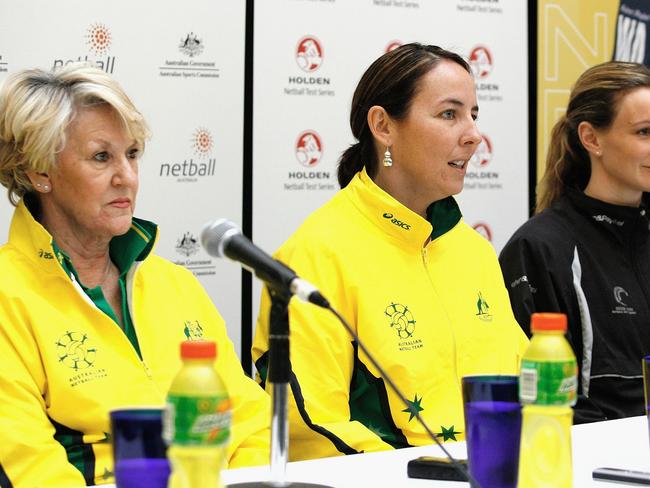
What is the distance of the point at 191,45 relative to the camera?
3424mm

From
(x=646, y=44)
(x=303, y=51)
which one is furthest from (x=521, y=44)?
(x=303, y=51)

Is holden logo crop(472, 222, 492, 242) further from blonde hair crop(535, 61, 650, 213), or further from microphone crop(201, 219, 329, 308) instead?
microphone crop(201, 219, 329, 308)

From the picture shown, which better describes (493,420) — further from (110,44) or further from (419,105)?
(110,44)

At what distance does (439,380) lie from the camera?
252 cm

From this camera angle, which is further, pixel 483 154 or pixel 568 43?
pixel 568 43

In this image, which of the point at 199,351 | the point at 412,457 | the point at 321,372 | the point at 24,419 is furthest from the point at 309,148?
the point at 199,351

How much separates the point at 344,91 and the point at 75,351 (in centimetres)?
193

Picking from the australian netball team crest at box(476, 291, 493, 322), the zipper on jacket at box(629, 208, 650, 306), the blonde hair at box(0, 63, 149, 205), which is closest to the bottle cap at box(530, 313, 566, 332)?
the blonde hair at box(0, 63, 149, 205)

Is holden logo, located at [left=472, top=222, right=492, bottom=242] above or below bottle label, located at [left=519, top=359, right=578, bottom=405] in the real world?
above

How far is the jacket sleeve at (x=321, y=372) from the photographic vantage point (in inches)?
91.7

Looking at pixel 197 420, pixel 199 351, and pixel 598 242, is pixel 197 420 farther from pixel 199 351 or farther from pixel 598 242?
pixel 598 242

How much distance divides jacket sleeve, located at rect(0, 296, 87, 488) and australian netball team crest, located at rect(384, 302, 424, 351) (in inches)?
31.8

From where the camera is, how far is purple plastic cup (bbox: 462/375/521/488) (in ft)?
4.47

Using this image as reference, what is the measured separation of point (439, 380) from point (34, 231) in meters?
1.00
